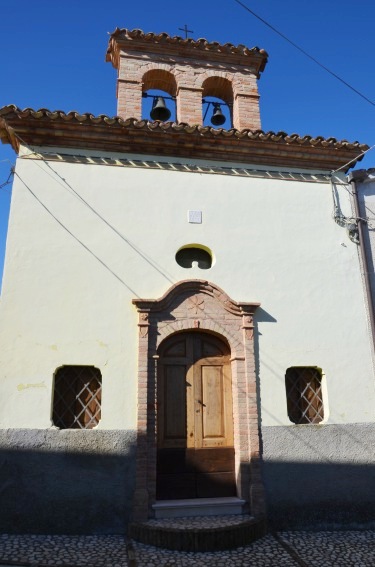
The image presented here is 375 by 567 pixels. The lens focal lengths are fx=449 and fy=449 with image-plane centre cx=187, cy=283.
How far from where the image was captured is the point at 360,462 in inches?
235

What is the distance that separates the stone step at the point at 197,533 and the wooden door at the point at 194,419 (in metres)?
0.52

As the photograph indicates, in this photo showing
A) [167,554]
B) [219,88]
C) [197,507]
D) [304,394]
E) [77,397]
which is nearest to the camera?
[167,554]

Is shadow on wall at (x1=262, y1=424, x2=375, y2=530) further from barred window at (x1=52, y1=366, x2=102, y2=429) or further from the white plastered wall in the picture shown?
barred window at (x1=52, y1=366, x2=102, y2=429)

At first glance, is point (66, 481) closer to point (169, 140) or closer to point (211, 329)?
point (211, 329)

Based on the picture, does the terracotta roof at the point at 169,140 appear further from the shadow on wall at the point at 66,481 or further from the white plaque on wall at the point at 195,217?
the shadow on wall at the point at 66,481

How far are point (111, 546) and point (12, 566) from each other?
40.9 inches

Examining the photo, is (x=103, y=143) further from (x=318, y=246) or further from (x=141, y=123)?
(x=318, y=246)

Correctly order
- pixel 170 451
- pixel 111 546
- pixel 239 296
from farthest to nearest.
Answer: pixel 239 296 < pixel 170 451 < pixel 111 546

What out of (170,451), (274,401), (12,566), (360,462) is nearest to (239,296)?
(274,401)

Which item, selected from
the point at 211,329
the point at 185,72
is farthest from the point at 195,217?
the point at 185,72

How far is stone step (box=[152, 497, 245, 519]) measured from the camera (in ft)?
17.4

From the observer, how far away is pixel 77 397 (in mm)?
5629

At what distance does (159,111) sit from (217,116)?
3.34 feet

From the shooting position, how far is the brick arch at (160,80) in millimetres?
7395
